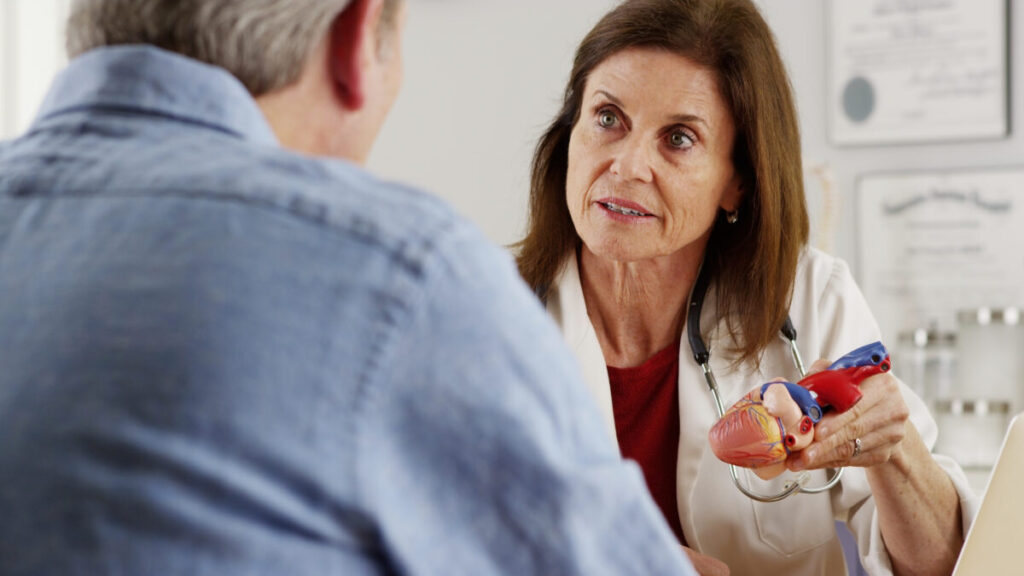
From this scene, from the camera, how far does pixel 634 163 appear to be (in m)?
1.50

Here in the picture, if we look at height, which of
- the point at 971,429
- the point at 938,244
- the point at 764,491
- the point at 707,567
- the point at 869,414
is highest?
the point at 869,414

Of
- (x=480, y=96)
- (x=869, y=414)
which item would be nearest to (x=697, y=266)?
(x=869, y=414)

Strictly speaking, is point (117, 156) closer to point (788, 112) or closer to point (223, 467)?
point (223, 467)

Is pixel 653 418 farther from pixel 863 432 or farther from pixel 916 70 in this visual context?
pixel 916 70

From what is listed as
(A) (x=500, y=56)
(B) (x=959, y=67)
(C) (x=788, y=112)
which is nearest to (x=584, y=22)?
(A) (x=500, y=56)

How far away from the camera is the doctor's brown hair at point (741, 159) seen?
5.02 ft

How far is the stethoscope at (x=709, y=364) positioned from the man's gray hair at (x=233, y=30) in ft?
2.94

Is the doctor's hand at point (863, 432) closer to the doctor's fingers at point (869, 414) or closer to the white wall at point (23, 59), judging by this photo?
the doctor's fingers at point (869, 414)

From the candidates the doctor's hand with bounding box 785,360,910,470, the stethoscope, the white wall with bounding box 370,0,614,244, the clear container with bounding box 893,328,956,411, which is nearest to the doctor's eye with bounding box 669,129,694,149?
the stethoscope

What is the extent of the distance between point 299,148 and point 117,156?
0.45 feet

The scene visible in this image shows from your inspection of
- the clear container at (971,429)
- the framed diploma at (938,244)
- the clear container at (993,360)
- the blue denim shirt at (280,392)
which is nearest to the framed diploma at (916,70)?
the framed diploma at (938,244)

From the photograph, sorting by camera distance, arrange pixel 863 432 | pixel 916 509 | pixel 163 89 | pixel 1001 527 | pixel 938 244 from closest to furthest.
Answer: pixel 163 89 < pixel 1001 527 < pixel 863 432 < pixel 916 509 < pixel 938 244

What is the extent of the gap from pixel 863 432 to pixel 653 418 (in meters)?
0.41

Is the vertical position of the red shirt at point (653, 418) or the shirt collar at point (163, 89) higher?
the shirt collar at point (163, 89)
